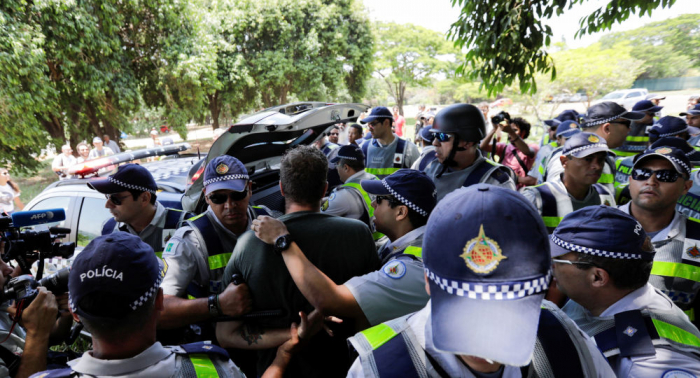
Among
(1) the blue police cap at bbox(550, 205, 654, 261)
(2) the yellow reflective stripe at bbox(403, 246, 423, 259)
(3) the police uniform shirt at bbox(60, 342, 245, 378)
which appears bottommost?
(2) the yellow reflective stripe at bbox(403, 246, 423, 259)

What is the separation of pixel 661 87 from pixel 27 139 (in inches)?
2115

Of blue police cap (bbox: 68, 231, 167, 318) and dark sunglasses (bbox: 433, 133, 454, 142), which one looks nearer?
blue police cap (bbox: 68, 231, 167, 318)

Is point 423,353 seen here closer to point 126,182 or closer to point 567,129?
point 126,182

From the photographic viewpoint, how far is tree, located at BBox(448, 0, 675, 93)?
4.51 metres

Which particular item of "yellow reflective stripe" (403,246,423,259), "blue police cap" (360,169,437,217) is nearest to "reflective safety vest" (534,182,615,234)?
"blue police cap" (360,169,437,217)

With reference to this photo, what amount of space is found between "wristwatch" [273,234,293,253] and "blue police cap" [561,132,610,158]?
7.84ft

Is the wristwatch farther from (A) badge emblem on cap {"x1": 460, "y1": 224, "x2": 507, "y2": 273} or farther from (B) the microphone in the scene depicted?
(B) the microphone

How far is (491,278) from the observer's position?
930 mm

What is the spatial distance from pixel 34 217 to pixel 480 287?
2643mm

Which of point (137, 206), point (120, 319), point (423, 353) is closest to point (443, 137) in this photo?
point (137, 206)

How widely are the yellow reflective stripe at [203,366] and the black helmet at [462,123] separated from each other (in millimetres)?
2695

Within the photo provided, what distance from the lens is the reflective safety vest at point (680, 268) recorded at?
93.5 inches

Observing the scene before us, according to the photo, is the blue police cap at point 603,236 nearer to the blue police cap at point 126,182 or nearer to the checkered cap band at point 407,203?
the checkered cap band at point 407,203

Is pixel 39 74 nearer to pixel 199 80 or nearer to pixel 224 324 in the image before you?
pixel 199 80
